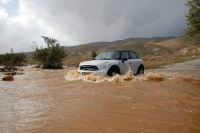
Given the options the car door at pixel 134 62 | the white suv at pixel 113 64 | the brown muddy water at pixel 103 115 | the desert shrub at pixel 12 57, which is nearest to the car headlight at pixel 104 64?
the white suv at pixel 113 64

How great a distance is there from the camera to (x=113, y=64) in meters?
10.4

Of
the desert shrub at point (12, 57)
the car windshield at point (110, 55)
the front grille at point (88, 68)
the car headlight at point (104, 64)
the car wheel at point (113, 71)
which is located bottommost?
the car wheel at point (113, 71)

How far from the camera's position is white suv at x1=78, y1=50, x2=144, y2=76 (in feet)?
33.5

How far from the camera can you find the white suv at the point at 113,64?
10211 mm

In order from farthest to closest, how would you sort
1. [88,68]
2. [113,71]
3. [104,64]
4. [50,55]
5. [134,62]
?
[50,55] → [134,62] → [88,68] → [113,71] → [104,64]

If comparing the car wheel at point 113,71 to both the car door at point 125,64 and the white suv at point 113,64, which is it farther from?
the car door at point 125,64

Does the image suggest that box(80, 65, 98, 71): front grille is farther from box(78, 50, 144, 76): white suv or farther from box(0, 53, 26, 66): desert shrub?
box(0, 53, 26, 66): desert shrub

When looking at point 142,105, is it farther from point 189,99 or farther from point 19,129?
point 19,129

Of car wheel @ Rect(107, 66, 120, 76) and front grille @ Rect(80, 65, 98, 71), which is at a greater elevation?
front grille @ Rect(80, 65, 98, 71)

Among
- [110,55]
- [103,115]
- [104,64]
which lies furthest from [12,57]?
[103,115]

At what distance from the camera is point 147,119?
4.11 metres

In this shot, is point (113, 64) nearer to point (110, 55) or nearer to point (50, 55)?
point (110, 55)

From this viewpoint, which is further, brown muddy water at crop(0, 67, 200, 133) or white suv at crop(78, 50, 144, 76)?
white suv at crop(78, 50, 144, 76)

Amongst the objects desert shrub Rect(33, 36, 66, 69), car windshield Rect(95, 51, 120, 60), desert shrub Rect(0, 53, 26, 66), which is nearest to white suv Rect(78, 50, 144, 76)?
car windshield Rect(95, 51, 120, 60)
